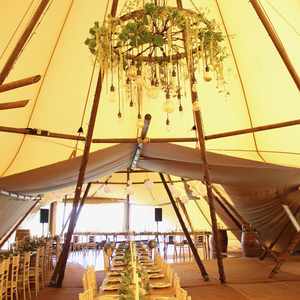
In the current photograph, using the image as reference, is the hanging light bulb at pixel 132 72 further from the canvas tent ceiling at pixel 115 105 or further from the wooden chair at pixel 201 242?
the wooden chair at pixel 201 242

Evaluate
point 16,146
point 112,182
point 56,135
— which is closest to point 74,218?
point 56,135

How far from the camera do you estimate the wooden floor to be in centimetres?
675

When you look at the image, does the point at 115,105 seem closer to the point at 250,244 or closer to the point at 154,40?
the point at 154,40

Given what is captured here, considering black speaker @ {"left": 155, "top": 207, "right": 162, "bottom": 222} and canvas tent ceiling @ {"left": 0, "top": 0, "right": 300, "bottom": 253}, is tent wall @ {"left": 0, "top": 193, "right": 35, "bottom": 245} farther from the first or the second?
black speaker @ {"left": 155, "top": 207, "right": 162, "bottom": 222}

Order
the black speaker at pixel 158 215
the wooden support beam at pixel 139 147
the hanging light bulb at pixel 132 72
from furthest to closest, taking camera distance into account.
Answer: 1. the black speaker at pixel 158 215
2. the wooden support beam at pixel 139 147
3. the hanging light bulb at pixel 132 72

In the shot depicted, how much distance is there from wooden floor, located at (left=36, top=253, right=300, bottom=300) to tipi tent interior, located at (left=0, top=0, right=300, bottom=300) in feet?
0.12

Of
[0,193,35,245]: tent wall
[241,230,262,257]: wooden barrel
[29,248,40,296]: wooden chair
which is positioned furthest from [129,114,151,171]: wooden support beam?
[241,230,262,257]: wooden barrel

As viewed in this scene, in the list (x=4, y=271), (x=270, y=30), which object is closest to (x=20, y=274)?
(x=4, y=271)

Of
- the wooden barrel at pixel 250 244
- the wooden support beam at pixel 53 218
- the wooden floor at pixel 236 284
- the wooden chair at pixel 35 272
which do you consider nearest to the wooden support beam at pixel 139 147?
the wooden floor at pixel 236 284

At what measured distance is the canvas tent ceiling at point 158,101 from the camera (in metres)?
7.07

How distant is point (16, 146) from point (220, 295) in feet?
17.6

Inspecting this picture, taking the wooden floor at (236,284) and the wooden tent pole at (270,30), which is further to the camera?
the wooden floor at (236,284)

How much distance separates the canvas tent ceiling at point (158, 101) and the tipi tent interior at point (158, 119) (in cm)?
3

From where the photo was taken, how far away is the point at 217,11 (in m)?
7.63
